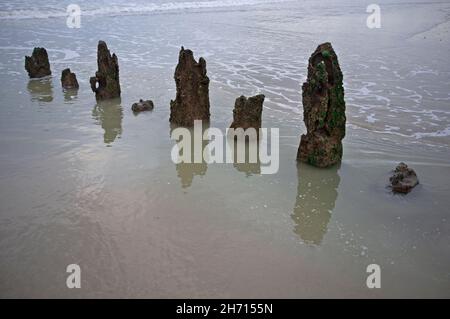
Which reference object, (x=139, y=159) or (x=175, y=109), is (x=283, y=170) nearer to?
(x=139, y=159)

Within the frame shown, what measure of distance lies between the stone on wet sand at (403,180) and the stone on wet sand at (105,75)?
6312 millimetres

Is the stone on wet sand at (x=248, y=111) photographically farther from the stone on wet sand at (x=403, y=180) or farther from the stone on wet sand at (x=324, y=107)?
the stone on wet sand at (x=403, y=180)

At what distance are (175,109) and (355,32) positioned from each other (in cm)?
1322

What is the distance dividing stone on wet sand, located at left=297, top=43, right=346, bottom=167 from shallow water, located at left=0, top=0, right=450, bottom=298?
0.98 feet

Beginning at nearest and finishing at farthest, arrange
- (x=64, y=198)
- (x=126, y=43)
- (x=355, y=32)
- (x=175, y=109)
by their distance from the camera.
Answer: (x=64, y=198) < (x=175, y=109) < (x=126, y=43) < (x=355, y=32)

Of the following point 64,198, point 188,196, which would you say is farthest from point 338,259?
point 64,198

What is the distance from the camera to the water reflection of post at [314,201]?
189 inches

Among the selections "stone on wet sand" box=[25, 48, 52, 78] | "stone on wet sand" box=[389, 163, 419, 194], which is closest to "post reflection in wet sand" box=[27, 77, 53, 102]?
"stone on wet sand" box=[25, 48, 52, 78]

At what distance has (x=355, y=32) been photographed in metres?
18.8

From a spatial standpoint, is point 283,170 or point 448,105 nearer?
point 283,170

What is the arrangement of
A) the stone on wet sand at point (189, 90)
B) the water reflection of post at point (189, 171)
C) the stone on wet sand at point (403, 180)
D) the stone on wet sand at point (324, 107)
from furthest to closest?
the stone on wet sand at point (189, 90) < the stone on wet sand at point (324, 107) < the water reflection of post at point (189, 171) < the stone on wet sand at point (403, 180)

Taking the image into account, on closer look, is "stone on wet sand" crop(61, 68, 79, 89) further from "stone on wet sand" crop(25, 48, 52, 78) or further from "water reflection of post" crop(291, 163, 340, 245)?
"water reflection of post" crop(291, 163, 340, 245)

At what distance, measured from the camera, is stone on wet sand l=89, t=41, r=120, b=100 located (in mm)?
9539

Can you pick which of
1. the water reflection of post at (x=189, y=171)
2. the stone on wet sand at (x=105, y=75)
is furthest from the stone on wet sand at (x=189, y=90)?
the stone on wet sand at (x=105, y=75)
